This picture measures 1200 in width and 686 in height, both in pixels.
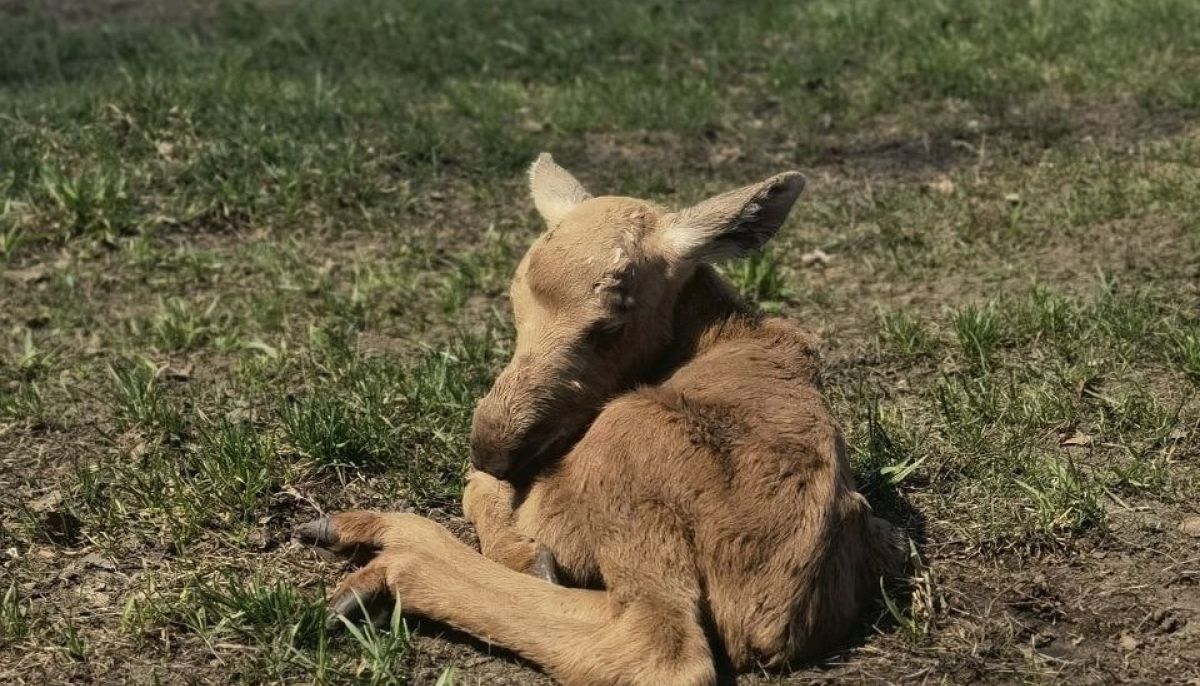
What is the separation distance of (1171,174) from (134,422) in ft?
18.9

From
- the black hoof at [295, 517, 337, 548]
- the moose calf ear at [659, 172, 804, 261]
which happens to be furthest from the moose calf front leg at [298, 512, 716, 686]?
the moose calf ear at [659, 172, 804, 261]

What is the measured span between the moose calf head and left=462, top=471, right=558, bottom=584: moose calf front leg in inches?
9.0

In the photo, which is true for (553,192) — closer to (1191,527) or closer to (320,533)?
(320,533)

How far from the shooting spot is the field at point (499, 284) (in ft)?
15.3

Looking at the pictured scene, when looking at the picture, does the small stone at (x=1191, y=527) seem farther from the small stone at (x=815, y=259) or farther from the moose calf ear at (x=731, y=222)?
the small stone at (x=815, y=259)

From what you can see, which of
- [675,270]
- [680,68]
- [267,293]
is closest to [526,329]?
[675,270]

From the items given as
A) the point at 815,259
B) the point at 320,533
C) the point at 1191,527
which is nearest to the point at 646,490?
the point at 320,533

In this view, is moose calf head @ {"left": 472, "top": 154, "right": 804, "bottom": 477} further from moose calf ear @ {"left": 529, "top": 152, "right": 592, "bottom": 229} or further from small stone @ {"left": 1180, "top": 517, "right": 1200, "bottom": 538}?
small stone @ {"left": 1180, "top": 517, "right": 1200, "bottom": 538}

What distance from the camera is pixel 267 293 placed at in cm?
731

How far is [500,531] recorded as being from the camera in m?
4.82

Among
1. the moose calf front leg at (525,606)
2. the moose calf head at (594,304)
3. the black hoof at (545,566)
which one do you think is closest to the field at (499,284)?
the moose calf front leg at (525,606)

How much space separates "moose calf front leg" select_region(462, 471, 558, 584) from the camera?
4602 millimetres

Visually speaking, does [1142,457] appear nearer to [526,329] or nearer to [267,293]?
[526,329]

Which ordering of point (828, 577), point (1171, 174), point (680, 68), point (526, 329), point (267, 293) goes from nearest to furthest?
point (828, 577) → point (526, 329) → point (267, 293) → point (1171, 174) → point (680, 68)
